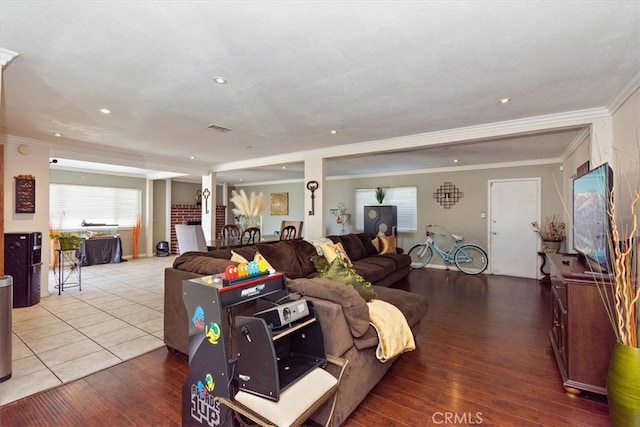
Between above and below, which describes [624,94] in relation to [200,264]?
above

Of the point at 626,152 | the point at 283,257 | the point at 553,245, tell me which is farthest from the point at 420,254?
the point at 626,152

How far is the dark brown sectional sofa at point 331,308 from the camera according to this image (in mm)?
1774

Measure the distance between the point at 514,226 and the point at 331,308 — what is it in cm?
572

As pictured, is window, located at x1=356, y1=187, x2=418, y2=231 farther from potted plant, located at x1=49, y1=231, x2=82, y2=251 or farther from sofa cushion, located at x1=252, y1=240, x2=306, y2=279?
potted plant, located at x1=49, y1=231, x2=82, y2=251

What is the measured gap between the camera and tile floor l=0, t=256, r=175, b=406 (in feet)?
7.71

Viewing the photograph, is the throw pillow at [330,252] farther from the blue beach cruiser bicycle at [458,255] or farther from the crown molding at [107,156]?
the crown molding at [107,156]

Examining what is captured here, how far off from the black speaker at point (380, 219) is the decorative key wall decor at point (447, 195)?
3.33 ft

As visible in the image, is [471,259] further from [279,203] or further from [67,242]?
[67,242]

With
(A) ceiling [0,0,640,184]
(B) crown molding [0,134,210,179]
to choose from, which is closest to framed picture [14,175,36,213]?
(B) crown molding [0,134,210,179]

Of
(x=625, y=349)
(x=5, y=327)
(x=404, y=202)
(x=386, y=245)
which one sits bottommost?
(x=5, y=327)

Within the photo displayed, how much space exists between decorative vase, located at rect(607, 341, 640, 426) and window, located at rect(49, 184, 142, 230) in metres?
9.11

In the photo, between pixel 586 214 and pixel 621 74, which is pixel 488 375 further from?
pixel 621 74

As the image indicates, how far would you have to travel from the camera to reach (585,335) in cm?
203

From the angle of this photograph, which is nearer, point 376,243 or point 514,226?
point 376,243
